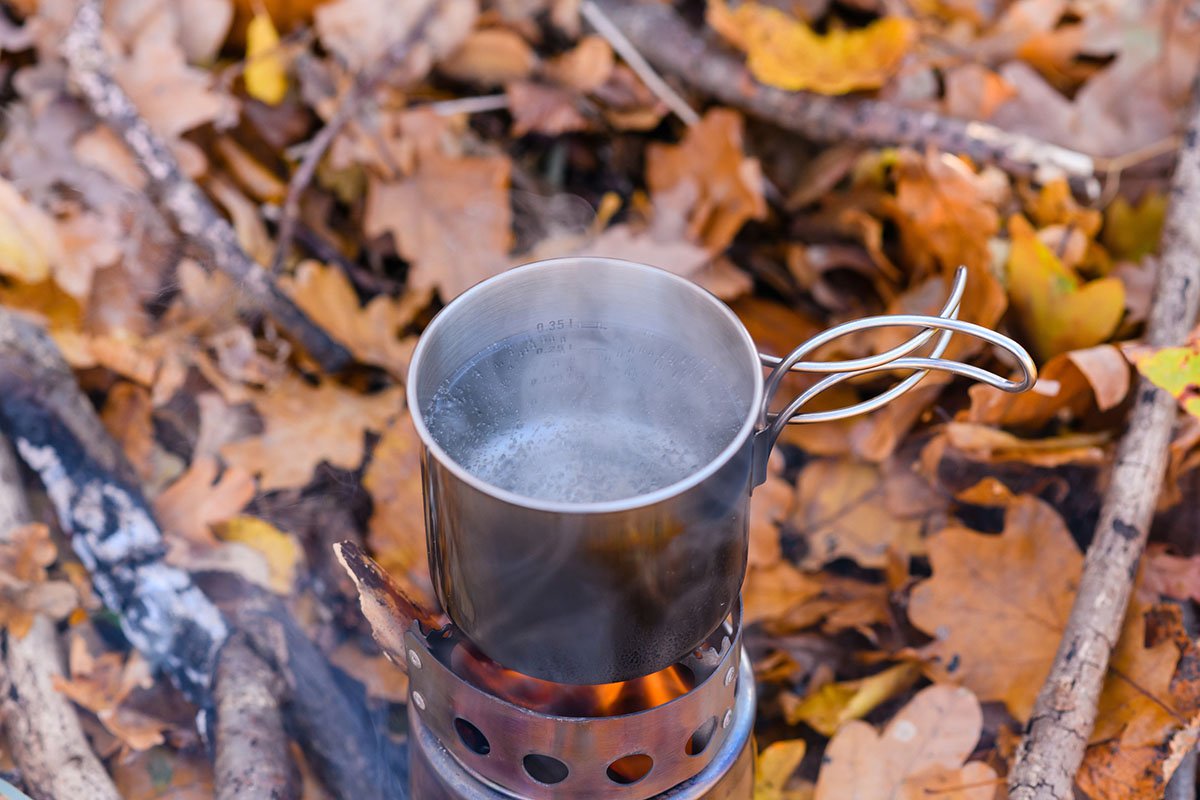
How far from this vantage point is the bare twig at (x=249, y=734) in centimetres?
129

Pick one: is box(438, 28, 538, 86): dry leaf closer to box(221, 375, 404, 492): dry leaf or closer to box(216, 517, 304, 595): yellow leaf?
box(221, 375, 404, 492): dry leaf

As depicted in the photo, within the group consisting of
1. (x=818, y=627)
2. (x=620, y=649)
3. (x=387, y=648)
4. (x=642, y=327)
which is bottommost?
(x=818, y=627)

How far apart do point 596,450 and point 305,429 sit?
78 cm

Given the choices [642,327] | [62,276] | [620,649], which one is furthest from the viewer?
[62,276]

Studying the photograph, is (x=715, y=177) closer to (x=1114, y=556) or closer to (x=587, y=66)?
(x=587, y=66)

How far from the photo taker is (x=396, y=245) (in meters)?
1.95

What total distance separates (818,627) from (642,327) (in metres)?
0.71

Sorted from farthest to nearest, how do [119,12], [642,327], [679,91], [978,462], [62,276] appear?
[679,91] → [119,12] → [62,276] → [978,462] → [642,327]

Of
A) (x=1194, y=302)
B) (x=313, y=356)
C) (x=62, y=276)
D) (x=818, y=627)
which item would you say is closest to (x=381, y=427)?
(x=313, y=356)

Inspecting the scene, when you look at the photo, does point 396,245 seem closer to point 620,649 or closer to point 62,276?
point 62,276

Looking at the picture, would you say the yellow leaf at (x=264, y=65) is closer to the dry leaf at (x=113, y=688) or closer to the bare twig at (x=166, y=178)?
the bare twig at (x=166, y=178)

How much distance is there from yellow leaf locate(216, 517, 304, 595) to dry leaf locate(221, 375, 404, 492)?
65mm

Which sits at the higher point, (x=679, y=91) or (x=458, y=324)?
(x=458, y=324)

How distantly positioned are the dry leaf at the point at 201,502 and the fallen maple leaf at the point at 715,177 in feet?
2.81
